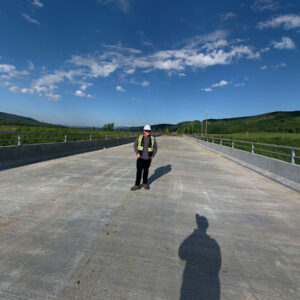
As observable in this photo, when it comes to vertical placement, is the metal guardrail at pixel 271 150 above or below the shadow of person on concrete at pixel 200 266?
above

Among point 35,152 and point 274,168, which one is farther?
point 35,152

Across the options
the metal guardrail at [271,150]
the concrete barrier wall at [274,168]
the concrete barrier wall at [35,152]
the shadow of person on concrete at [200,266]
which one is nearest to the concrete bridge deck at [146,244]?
the shadow of person on concrete at [200,266]

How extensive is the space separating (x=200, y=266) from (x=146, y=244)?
87cm

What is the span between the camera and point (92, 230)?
3350 mm

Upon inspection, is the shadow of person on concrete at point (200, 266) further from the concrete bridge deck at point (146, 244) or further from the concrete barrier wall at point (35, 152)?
the concrete barrier wall at point (35, 152)

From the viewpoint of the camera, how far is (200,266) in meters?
2.53

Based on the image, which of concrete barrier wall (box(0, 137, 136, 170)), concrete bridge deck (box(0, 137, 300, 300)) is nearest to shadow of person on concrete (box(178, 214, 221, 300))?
concrete bridge deck (box(0, 137, 300, 300))

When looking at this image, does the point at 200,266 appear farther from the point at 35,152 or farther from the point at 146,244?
the point at 35,152

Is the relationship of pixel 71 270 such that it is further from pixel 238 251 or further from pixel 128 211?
pixel 238 251

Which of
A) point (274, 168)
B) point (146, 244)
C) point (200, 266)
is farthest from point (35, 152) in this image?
point (274, 168)

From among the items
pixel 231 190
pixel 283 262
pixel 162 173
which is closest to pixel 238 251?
pixel 283 262

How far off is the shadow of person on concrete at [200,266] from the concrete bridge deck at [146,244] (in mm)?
13

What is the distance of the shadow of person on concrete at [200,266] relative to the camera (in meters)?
2.12

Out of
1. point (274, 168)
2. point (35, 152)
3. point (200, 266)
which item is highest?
point (35, 152)
